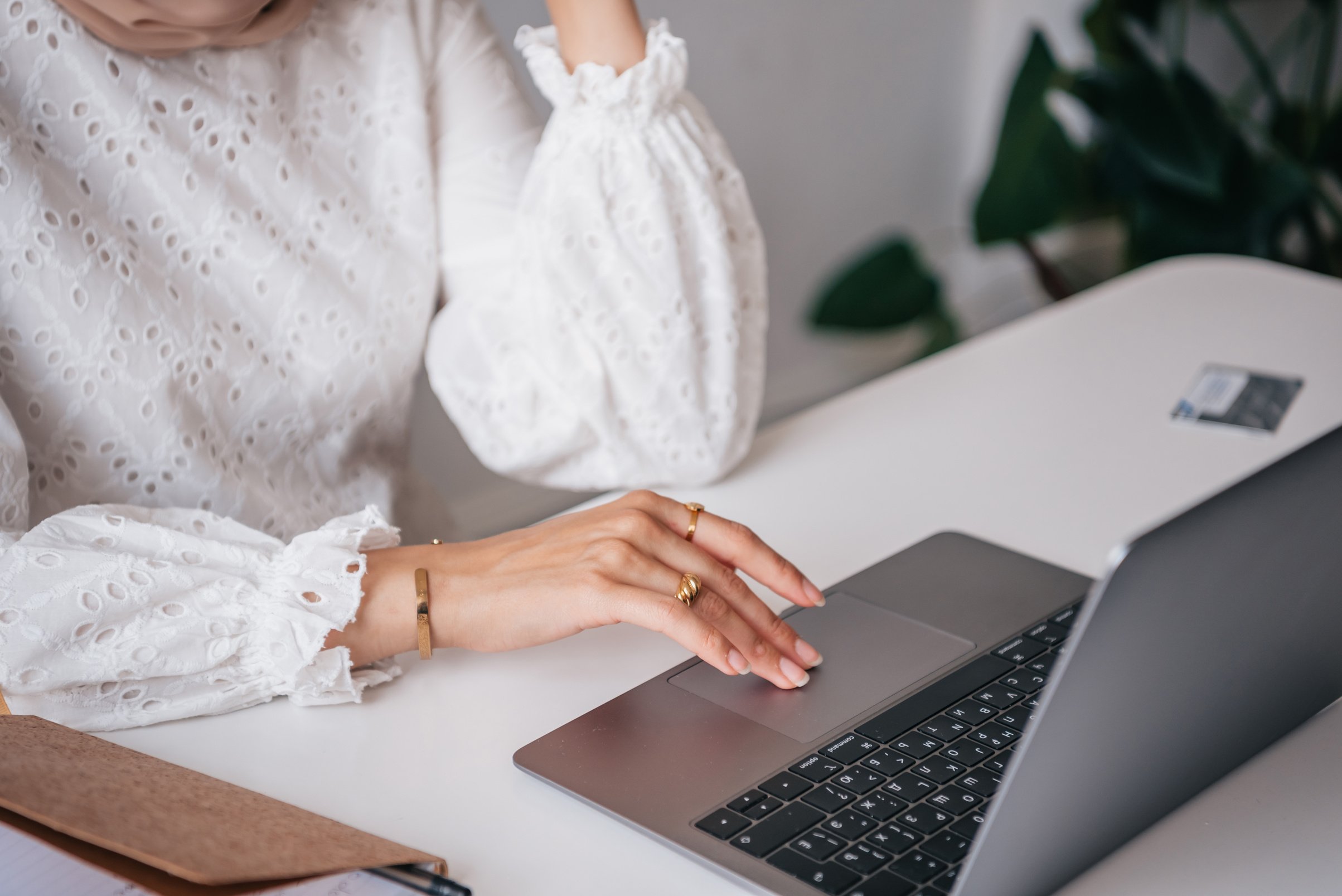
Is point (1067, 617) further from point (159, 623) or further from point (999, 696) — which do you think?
point (159, 623)

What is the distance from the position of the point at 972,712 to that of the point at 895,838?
4.7 inches

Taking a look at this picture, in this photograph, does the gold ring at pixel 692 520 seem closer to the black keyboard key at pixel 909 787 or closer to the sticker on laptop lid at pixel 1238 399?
the black keyboard key at pixel 909 787

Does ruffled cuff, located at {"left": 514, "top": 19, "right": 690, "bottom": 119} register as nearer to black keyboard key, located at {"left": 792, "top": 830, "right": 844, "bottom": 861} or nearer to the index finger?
the index finger

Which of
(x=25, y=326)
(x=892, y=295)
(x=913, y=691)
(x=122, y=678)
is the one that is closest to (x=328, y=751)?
(x=122, y=678)

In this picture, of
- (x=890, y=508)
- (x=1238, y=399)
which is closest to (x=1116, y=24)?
(x=1238, y=399)

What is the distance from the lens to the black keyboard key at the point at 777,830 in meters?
0.56

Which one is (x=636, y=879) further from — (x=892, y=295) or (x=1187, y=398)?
(x=892, y=295)

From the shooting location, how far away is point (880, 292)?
251 centimetres

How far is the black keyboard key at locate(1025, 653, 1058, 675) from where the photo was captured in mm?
689

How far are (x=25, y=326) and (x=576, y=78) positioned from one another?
0.46 metres

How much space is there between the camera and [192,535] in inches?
30.1

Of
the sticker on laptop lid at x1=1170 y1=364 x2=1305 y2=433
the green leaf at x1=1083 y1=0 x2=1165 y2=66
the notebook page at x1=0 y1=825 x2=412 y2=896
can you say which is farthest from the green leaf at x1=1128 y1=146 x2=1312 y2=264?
the notebook page at x1=0 y1=825 x2=412 y2=896

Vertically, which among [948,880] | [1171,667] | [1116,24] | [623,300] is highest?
[1116,24]

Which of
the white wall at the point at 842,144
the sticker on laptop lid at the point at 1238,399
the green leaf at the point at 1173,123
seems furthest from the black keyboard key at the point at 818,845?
the green leaf at the point at 1173,123
